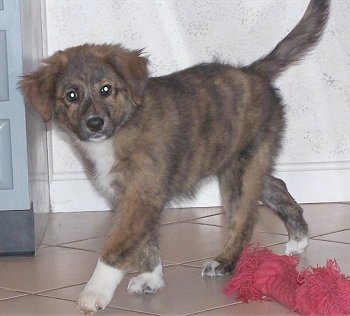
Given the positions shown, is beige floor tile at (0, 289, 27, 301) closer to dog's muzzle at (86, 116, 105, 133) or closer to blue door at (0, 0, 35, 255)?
blue door at (0, 0, 35, 255)

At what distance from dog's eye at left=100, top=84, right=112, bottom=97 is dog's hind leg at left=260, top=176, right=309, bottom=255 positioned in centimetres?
98

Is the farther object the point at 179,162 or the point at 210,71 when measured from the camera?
the point at 210,71

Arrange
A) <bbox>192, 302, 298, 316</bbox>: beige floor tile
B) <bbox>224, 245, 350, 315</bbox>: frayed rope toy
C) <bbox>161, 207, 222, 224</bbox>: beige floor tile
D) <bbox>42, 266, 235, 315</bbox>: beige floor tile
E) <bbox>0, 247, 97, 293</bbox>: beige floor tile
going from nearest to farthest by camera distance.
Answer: <bbox>224, 245, 350, 315</bbox>: frayed rope toy < <bbox>192, 302, 298, 316</bbox>: beige floor tile < <bbox>42, 266, 235, 315</bbox>: beige floor tile < <bbox>0, 247, 97, 293</bbox>: beige floor tile < <bbox>161, 207, 222, 224</bbox>: beige floor tile

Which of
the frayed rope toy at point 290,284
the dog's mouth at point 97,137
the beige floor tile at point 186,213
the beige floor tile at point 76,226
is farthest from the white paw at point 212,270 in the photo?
the beige floor tile at point 186,213

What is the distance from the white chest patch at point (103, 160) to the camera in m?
3.46

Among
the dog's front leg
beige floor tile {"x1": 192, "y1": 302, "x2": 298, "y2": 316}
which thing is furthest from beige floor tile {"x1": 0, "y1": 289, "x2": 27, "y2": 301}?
beige floor tile {"x1": 192, "y1": 302, "x2": 298, "y2": 316}

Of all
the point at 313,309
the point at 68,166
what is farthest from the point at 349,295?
the point at 68,166

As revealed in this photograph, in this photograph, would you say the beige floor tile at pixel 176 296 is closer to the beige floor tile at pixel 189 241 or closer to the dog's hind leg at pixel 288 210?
the beige floor tile at pixel 189 241

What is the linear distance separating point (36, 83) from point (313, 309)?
1394 millimetres

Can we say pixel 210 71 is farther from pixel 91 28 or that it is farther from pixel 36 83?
pixel 91 28

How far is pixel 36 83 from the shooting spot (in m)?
3.51

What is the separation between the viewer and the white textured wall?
512cm

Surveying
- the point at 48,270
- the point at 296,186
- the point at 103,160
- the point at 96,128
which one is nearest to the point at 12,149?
the point at 48,270

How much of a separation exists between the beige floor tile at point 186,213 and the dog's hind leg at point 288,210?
35.1 inches
